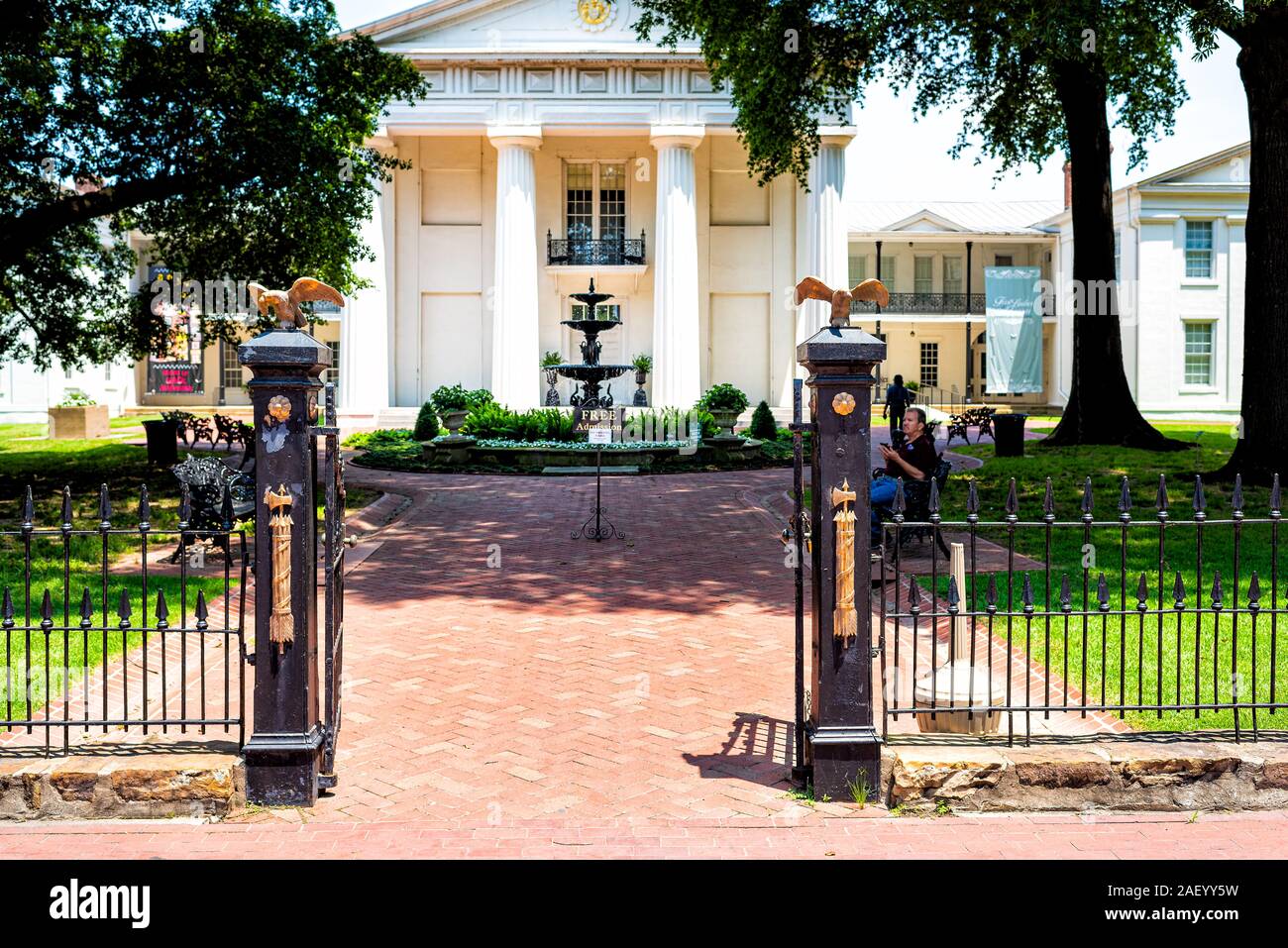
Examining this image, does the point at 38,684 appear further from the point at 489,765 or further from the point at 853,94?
the point at 853,94

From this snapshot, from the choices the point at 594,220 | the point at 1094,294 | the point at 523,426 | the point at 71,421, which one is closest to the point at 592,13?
the point at 594,220

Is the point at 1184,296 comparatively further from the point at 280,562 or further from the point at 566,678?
the point at 280,562

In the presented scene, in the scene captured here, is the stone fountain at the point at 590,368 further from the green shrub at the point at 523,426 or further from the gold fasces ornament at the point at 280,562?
the gold fasces ornament at the point at 280,562

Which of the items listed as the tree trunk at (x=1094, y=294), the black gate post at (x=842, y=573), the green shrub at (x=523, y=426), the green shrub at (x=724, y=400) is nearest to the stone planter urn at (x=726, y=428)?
the green shrub at (x=724, y=400)

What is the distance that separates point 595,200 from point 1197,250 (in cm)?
2079

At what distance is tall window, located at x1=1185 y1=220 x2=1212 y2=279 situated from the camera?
1555 inches

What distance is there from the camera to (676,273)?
31.2 meters

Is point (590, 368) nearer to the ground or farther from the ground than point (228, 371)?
nearer to the ground

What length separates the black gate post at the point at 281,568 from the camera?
16.0 feet

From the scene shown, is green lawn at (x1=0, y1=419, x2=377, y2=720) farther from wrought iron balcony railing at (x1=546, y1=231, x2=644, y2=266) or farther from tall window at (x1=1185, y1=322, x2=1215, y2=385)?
tall window at (x1=1185, y1=322, x2=1215, y2=385)

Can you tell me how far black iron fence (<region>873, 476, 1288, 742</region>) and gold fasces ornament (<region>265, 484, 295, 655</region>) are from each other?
2496 mm

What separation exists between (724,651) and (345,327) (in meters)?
26.9

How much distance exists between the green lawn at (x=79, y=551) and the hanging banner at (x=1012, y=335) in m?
30.6

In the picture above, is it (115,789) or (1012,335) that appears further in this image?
(1012,335)
